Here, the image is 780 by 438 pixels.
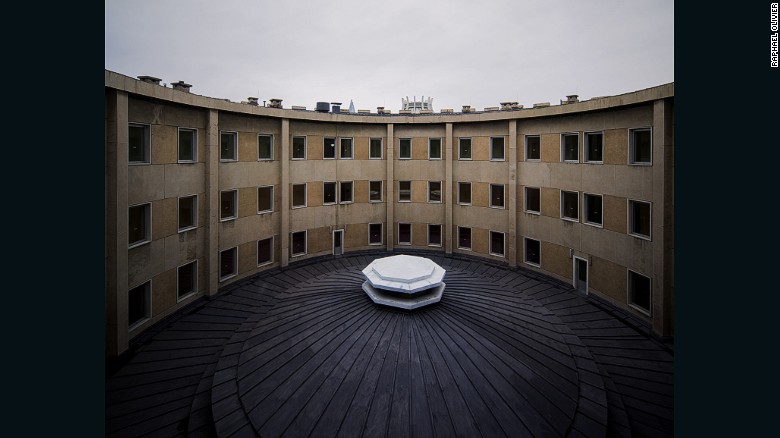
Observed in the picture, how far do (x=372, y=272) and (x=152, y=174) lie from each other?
12.8 m

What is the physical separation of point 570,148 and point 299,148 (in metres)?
19.4

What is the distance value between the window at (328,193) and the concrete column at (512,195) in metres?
14.0

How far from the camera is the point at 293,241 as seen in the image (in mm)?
28500

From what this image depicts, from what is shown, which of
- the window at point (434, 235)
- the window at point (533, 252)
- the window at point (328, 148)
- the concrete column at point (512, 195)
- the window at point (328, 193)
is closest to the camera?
the window at point (533, 252)

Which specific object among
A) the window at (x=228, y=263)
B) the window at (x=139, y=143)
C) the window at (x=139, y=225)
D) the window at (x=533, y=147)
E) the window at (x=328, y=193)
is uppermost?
the window at (x=533, y=147)

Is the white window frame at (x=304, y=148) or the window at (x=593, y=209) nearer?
the window at (x=593, y=209)

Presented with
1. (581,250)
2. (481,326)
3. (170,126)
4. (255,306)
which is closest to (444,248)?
(581,250)

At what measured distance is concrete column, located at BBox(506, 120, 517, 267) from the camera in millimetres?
26719

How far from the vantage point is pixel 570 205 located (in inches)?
937

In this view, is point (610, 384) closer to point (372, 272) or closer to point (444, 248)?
point (372, 272)

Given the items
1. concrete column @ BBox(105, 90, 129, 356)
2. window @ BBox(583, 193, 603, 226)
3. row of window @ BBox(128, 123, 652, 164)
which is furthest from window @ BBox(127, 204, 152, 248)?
window @ BBox(583, 193, 603, 226)

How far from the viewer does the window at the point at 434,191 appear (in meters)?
31.3

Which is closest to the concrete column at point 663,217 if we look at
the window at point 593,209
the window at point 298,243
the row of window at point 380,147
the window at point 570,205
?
the row of window at point 380,147

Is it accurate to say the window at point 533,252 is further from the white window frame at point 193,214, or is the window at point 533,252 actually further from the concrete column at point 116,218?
the concrete column at point 116,218
